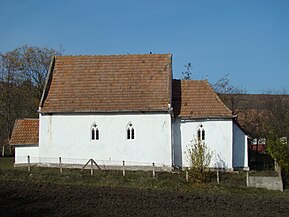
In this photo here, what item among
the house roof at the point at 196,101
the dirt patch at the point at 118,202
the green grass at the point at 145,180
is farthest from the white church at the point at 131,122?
the dirt patch at the point at 118,202

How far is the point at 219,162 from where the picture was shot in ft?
90.5

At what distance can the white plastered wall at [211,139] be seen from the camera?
27531 millimetres

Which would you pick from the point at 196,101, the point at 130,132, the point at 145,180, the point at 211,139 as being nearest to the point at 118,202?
the point at 145,180

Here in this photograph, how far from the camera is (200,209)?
15938mm

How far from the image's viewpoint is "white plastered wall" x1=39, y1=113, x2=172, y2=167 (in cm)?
2741

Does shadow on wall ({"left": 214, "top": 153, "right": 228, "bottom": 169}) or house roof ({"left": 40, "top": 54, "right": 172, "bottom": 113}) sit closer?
shadow on wall ({"left": 214, "top": 153, "right": 228, "bottom": 169})

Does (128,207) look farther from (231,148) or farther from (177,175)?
(231,148)

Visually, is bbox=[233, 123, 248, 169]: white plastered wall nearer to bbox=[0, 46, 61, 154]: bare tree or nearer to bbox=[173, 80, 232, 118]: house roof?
bbox=[173, 80, 232, 118]: house roof

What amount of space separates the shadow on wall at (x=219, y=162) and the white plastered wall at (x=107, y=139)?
308 cm

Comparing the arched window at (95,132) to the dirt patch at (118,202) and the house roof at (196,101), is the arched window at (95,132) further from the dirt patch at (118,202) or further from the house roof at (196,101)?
the dirt patch at (118,202)

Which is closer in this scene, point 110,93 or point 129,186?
point 129,186

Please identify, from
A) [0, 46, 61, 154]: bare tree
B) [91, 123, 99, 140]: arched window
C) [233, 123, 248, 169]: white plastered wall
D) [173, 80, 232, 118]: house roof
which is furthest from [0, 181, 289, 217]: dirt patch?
[0, 46, 61, 154]: bare tree

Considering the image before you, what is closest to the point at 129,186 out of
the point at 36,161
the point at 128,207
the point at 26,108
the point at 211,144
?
the point at 128,207

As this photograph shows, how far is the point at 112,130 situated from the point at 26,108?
20.2m
